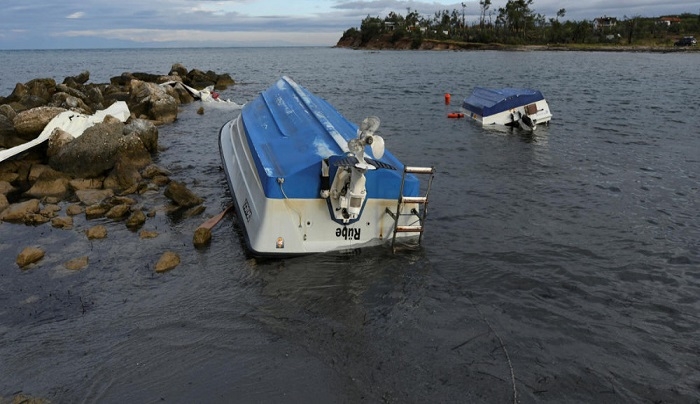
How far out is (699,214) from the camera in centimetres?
1195

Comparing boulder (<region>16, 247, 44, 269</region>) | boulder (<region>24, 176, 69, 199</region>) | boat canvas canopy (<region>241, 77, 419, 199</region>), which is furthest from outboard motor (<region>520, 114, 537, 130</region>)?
boulder (<region>16, 247, 44, 269</region>)

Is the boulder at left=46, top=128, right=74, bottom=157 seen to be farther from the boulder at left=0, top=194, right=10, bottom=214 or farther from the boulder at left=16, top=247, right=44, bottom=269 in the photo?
the boulder at left=16, top=247, right=44, bottom=269

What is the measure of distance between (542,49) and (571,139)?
372 feet

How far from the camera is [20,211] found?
37.7ft

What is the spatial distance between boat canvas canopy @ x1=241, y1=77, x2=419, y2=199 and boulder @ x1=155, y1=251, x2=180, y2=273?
7.26ft

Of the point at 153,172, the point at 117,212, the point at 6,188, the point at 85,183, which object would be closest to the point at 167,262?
the point at 117,212

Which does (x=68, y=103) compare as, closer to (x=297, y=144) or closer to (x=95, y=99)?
(x=95, y=99)

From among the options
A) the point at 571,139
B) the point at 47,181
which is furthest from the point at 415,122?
the point at 47,181

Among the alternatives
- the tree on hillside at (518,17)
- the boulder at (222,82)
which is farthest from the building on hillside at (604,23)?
the boulder at (222,82)

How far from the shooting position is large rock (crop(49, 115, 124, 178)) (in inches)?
550

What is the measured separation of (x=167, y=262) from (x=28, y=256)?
267cm

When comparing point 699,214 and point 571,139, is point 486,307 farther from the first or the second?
point 571,139

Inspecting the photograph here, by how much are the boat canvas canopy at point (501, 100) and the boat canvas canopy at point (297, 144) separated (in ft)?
39.4

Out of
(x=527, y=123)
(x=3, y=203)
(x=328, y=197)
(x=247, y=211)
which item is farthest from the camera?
(x=527, y=123)
